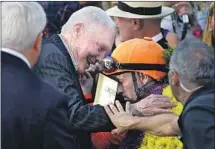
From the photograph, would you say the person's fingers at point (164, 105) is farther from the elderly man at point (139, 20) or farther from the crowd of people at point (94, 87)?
the elderly man at point (139, 20)

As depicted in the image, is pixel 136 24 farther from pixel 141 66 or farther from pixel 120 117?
pixel 120 117

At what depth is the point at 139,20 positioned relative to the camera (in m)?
3.83

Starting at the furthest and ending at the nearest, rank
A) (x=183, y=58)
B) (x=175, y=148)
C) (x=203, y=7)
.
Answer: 1. (x=203, y=7)
2. (x=175, y=148)
3. (x=183, y=58)

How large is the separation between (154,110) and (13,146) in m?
0.68

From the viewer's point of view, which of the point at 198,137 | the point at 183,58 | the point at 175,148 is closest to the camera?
the point at 198,137

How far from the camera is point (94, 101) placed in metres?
3.02

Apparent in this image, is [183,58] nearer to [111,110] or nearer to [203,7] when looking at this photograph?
[111,110]

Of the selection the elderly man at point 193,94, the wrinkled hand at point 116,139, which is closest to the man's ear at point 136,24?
the wrinkled hand at point 116,139

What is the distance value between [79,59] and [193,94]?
0.83m

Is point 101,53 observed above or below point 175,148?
above

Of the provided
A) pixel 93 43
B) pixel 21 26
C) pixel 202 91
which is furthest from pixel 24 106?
pixel 93 43

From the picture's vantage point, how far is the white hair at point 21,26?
2.12 meters

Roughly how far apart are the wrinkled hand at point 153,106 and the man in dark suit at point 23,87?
499mm

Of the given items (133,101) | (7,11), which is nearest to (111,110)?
(133,101)
